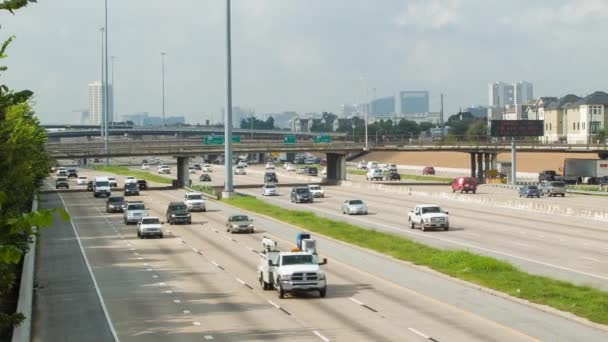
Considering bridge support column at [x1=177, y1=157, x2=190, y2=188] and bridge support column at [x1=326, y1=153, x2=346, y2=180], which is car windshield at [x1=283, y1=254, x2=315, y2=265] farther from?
bridge support column at [x1=326, y1=153, x2=346, y2=180]

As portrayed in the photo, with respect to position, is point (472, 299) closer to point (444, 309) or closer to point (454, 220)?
point (444, 309)

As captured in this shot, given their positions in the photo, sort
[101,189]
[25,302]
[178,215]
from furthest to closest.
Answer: [101,189] → [178,215] → [25,302]

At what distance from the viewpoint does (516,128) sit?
119500 mm

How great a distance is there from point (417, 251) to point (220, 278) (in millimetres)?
12036

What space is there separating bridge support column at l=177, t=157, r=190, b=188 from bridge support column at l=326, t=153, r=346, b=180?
21.9 metres

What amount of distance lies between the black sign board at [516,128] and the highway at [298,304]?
6815cm

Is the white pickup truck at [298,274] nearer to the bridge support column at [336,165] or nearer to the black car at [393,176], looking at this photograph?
the bridge support column at [336,165]

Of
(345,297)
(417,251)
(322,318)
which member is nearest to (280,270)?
(345,297)

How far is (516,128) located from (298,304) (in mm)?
90309

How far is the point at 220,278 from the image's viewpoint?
4088 cm

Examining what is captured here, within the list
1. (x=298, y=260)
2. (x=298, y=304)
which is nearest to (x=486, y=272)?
(x=298, y=260)

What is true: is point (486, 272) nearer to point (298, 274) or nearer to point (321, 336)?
point (298, 274)

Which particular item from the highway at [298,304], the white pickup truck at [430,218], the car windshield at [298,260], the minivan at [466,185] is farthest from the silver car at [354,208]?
the car windshield at [298,260]

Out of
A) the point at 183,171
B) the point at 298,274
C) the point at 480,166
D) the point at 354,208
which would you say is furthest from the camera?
the point at 480,166
